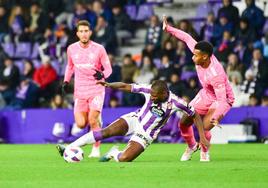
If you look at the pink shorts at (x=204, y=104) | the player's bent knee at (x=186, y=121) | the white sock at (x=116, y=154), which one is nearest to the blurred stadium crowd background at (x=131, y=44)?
the pink shorts at (x=204, y=104)

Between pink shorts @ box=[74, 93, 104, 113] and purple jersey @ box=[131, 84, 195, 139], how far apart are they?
2914 millimetres

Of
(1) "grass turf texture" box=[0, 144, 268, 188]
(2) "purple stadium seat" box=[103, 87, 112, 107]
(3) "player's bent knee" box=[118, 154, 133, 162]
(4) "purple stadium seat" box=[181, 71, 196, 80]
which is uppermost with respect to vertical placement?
(1) "grass turf texture" box=[0, 144, 268, 188]

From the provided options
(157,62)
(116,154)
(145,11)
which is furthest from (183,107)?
(145,11)

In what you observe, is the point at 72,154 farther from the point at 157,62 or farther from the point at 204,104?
the point at 157,62

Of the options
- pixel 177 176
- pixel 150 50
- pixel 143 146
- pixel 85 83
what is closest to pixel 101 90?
pixel 85 83

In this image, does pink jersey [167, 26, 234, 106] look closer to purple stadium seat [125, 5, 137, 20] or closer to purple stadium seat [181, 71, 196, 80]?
purple stadium seat [181, 71, 196, 80]

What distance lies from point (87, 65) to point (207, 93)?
2836 mm

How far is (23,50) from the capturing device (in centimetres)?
3025

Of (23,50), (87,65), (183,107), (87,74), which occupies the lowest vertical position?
(23,50)

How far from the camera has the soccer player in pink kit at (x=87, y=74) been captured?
17.3 meters

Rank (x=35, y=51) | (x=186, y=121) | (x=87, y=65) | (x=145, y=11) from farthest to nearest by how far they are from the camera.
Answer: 1. (x=35, y=51)
2. (x=145, y=11)
3. (x=87, y=65)
4. (x=186, y=121)

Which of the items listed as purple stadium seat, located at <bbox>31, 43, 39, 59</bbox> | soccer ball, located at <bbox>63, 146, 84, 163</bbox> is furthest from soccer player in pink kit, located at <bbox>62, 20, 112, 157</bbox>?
purple stadium seat, located at <bbox>31, 43, 39, 59</bbox>

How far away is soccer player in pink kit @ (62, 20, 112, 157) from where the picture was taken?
1727 centimetres

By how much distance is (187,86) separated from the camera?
80.4ft
